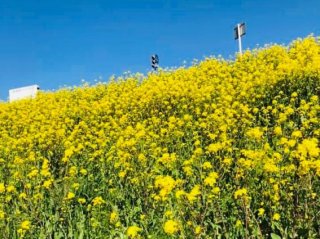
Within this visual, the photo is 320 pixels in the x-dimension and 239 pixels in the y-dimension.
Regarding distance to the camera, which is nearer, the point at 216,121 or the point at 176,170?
the point at 176,170

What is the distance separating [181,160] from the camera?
21.7 feet

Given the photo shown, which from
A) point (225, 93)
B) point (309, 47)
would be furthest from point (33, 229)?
point (309, 47)

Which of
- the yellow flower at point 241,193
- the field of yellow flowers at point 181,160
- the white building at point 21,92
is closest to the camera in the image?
the yellow flower at point 241,193

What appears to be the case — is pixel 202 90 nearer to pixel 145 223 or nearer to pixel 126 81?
pixel 126 81

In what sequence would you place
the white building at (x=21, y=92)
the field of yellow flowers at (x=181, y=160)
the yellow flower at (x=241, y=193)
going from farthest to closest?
the white building at (x=21, y=92) < the field of yellow flowers at (x=181, y=160) < the yellow flower at (x=241, y=193)

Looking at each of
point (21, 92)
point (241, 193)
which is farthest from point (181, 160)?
point (21, 92)

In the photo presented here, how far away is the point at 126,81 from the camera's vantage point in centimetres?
1458

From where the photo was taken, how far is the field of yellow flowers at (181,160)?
4.05 m

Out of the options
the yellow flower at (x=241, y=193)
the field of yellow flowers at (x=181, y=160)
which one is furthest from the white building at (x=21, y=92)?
the yellow flower at (x=241, y=193)

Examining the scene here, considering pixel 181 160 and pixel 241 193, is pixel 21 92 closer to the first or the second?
pixel 181 160

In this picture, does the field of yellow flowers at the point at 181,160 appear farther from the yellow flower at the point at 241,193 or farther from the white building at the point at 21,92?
the white building at the point at 21,92

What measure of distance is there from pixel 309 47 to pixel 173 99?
3.91 metres

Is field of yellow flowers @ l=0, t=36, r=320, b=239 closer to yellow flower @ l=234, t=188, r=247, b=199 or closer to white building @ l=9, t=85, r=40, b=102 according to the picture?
yellow flower @ l=234, t=188, r=247, b=199

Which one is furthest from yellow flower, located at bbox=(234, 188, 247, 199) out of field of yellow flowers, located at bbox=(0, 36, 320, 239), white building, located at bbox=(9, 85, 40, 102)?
white building, located at bbox=(9, 85, 40, 102)
